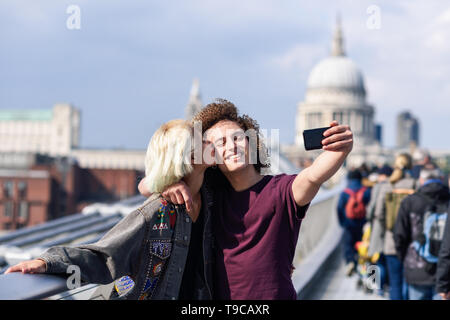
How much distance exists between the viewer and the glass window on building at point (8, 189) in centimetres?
4722

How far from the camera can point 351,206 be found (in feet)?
23.0

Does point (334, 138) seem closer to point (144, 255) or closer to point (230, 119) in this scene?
point (230, 119)

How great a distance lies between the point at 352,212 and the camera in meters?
6.98

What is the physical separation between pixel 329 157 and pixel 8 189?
47.9 meters

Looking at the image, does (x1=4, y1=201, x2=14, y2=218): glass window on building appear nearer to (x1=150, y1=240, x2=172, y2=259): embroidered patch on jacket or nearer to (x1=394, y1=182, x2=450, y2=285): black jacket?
(x1=394, y1=182, x2=450, y2=285): black jacket

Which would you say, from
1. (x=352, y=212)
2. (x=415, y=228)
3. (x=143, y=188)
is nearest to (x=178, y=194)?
(x=143, y=188)

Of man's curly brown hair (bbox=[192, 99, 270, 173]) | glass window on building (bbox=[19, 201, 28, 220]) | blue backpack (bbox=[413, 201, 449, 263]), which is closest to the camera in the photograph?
man's curly brown hair (bbox=[192, 99, 270, 173])

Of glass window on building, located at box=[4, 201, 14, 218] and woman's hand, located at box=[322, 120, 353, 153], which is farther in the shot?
glass window on building, located at box=[4, 201, 14, 218]

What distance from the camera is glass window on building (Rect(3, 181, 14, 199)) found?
4722cm

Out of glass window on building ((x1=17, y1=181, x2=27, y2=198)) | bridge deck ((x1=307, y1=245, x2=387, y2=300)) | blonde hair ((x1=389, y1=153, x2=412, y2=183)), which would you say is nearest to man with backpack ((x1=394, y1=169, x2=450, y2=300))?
blonde hair ((x1=389, y1=153, x2=412, y2=183))

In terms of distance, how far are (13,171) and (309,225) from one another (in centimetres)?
4864

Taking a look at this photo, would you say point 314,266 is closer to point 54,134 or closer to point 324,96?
point 324,96

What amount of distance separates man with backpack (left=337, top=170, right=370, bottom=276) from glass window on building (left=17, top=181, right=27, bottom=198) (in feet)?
138
